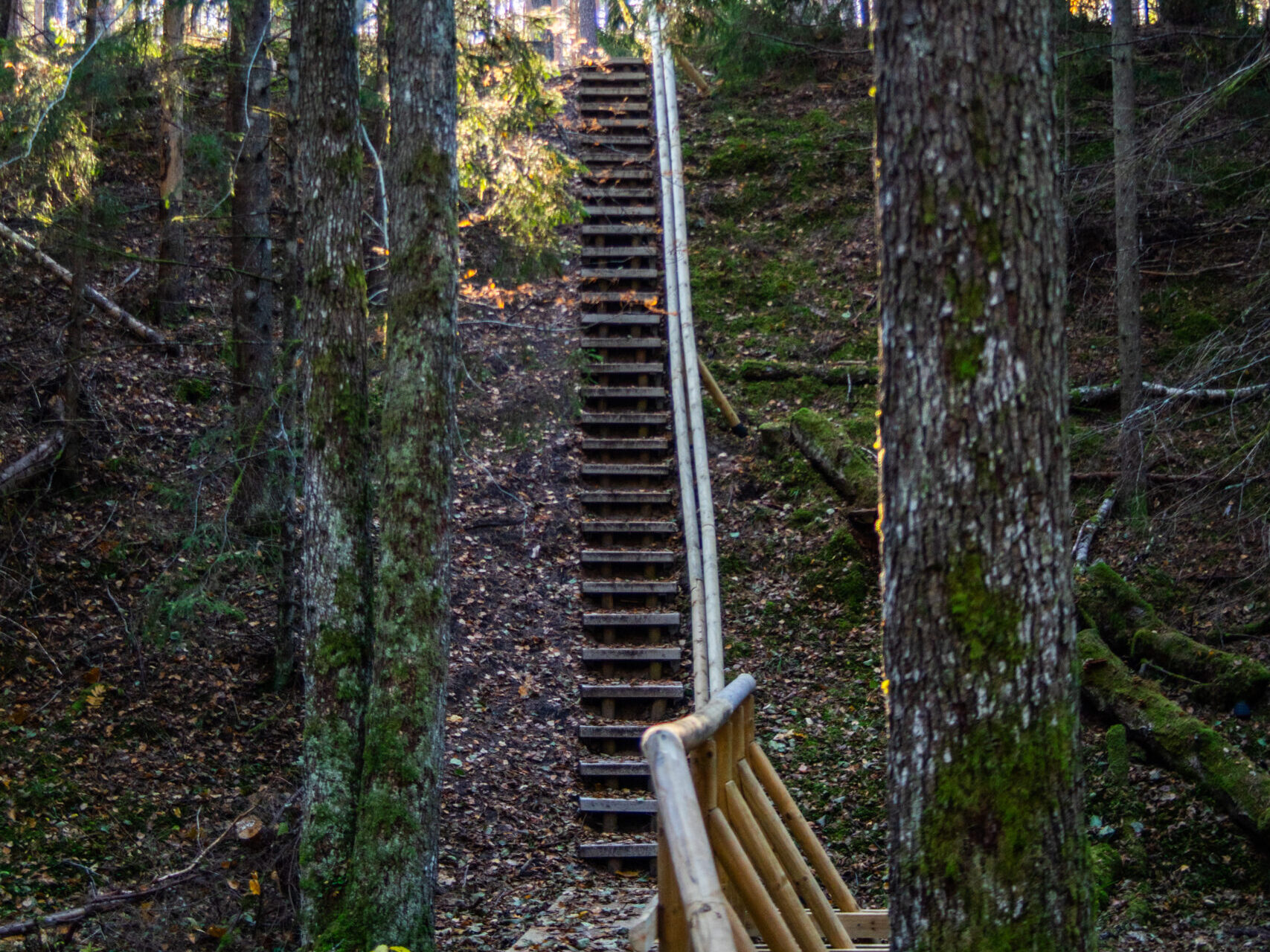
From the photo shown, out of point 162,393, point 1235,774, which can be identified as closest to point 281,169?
point 162,393

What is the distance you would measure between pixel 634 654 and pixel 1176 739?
12.5 feet

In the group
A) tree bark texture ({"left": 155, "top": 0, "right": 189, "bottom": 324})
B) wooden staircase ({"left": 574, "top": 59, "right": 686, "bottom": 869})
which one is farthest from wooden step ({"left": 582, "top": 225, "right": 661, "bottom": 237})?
tree bark texture ({"left": 155, "top": 0, "right": 189, "bottom": 324})

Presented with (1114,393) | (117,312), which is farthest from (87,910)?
(1114,393)

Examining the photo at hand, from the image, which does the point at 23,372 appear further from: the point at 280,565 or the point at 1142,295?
the point at 1142,295

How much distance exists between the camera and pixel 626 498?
9.20 metres

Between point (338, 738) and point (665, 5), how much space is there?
670 cm

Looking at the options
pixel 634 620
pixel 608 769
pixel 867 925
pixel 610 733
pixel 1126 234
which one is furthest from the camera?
pixel 1126 234

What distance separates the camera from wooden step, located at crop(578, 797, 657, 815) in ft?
22.9

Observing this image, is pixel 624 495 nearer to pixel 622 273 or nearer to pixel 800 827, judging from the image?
pixel 622 273

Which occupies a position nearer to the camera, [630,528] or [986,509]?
[986,509]

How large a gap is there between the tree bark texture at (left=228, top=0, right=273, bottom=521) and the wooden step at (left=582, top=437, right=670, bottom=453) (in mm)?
3044

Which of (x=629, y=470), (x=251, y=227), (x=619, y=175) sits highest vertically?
(x=619, y=175)

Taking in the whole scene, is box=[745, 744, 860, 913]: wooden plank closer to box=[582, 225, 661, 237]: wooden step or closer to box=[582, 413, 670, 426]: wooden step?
box=[582, 413, 670, 426]: wooden step

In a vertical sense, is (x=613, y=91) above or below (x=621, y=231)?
above
